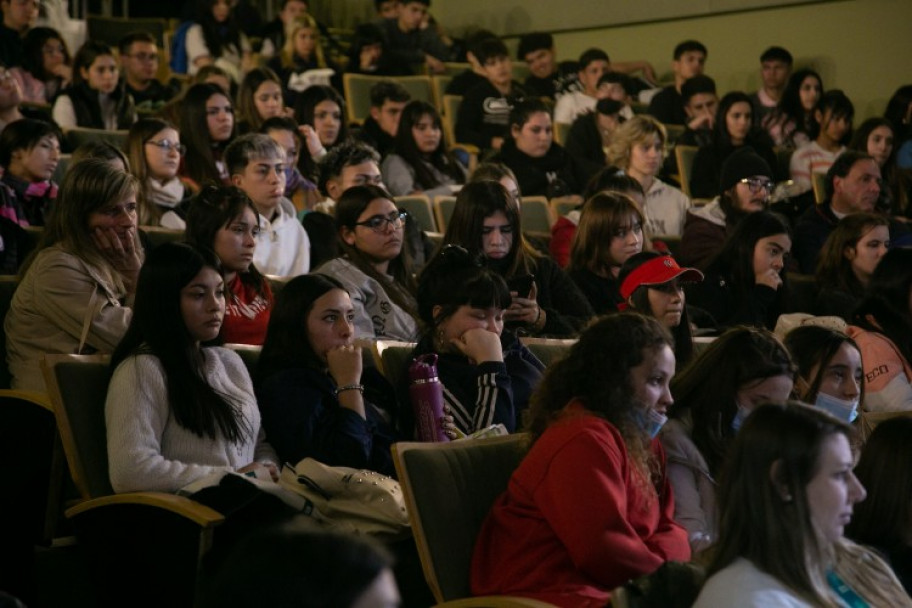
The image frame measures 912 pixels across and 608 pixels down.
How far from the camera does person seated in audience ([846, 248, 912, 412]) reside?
4629mm

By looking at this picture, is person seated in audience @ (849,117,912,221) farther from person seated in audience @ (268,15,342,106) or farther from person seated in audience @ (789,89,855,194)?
person seated in audience @ (268,15,342,106)

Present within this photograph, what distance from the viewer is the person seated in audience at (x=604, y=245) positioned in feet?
17.0

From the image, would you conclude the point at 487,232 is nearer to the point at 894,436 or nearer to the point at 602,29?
the point at 894,436

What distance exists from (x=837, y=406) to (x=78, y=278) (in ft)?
7.03

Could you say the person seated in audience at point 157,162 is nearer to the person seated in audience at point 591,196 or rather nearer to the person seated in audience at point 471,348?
the person seated in audience at point 591,196

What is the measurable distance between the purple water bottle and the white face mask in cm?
104

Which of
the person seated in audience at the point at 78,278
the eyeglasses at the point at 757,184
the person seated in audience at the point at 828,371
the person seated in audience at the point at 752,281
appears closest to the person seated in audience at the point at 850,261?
the person seated in audience at the point at 752,281

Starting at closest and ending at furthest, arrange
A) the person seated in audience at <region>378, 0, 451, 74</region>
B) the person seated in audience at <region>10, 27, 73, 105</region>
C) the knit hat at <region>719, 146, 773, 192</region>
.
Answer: the knit hat at <region>719, 146, 773, 192</region> < the person seated in audience at <region>10, 27, 73, 105</region> < the person seated in audience at <region>378, 0, 451, 74</region>

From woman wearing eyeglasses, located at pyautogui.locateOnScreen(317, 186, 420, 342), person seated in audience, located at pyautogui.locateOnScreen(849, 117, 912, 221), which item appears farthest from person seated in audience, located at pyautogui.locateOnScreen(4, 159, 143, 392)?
person seated in audience, located at pyautogui.locateOnScreen(849, 117, 912, 221)

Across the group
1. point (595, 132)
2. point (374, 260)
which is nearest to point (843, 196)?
point (595, 132)

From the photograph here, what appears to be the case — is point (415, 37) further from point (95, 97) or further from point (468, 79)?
point (95, 97)

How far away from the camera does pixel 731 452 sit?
232 centimetres

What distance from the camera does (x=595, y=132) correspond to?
8.40m

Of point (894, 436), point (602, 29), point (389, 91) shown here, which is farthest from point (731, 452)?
point (602, 29)
